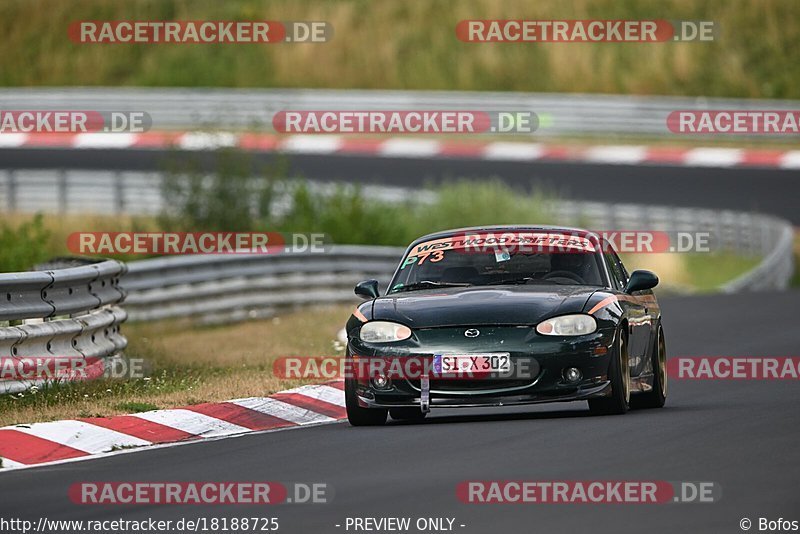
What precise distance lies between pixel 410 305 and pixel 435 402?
729mm

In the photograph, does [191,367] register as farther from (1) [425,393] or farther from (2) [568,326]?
Answer: (2) [568,326]

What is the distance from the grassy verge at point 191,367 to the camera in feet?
38.7

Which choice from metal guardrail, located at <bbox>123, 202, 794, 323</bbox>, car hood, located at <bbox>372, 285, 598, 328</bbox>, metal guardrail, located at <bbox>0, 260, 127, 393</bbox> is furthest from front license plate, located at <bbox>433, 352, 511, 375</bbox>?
metal guardrail, located at <bbox>123, 202, 794, 323</bbox>

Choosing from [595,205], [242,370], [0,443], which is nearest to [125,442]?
[0,443]

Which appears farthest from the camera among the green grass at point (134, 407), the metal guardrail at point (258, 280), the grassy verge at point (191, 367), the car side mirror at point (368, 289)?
the metal guardrail at point (258, 280)

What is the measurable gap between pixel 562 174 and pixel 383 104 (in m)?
4.91

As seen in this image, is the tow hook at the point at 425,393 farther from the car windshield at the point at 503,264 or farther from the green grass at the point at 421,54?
the green grass at the point at 421,54

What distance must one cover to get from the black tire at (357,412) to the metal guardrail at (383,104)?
86.8 ft

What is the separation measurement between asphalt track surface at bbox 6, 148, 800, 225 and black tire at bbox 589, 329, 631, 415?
21852 mm

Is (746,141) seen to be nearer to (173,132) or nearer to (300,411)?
(173,132)

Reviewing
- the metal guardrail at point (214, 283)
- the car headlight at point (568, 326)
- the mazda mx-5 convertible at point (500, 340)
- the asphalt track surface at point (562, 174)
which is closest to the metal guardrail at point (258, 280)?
the metal guardrail at point (214, 283)

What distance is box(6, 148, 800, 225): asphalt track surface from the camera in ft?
112

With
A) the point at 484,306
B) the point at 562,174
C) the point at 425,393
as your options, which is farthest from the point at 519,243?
the point at 562,174

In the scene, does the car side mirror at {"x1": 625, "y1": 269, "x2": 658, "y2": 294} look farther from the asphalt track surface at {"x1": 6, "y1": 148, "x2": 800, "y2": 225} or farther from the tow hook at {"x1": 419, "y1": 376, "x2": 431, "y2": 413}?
the asphalt track surface at {"x1": 6, "y1": 148, "x2": 800, "y2": 225}
